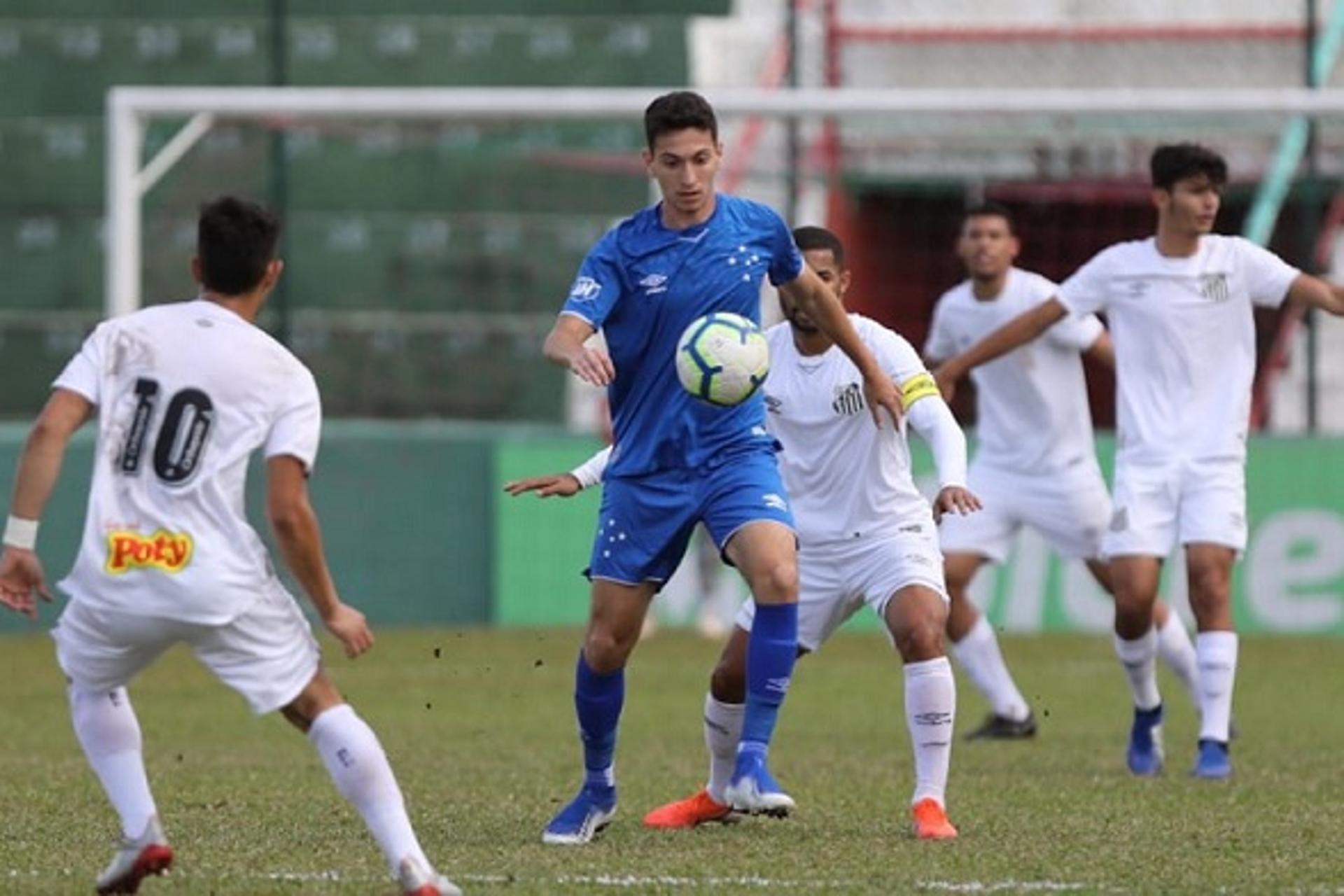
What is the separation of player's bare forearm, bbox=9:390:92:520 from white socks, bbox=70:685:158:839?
1.87ft

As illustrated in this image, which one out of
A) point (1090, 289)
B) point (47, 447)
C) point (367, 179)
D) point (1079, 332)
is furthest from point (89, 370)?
point (367, 179)

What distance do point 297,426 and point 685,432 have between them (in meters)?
2.05

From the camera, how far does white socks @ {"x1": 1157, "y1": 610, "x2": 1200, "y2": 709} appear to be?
12891 mm

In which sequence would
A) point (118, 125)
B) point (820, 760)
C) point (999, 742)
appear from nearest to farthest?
1. point (820, 760)
2. point (999, 742)
3. point (118, 125)

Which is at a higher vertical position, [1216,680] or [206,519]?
[206,519]

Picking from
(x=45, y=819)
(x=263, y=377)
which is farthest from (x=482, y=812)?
(x=263, y=377)

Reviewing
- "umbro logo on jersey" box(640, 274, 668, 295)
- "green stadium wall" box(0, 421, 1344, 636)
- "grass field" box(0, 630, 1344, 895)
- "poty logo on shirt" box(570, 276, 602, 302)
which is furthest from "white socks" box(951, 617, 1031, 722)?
"green stadium wall" box(0, 421, 1344, 636)

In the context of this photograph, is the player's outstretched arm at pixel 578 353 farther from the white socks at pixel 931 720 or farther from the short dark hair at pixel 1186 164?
the short dark hair at pixel 1186 164

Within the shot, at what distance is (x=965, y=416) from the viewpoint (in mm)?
20562

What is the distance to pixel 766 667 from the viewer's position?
8984 mm

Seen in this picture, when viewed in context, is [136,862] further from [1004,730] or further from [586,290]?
[1004,730]

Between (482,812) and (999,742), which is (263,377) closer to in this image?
(482,812)

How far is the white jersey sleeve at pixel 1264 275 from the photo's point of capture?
38.5 ft

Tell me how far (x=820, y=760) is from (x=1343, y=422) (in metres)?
9.21
